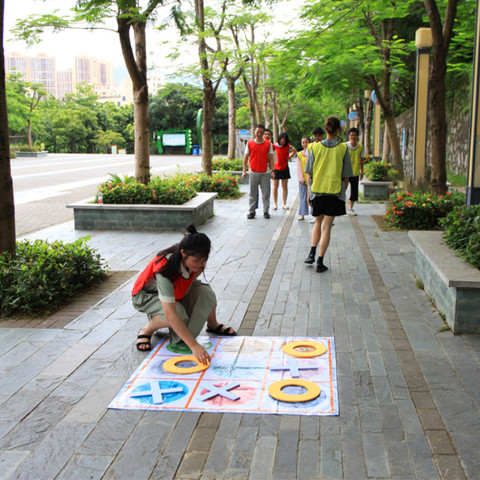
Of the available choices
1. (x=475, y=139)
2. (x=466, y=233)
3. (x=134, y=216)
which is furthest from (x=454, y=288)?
(x=134, y=216)

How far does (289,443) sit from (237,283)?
11.6 ft

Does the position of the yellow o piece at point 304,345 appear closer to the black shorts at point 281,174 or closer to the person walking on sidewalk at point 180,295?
the person walking on sidewalk at point 180,295

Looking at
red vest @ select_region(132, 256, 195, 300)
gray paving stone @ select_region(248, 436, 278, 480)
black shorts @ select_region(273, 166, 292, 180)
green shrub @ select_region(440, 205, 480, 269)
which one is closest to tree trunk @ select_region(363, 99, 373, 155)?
black shorts @ select_region(273, 166, 292, 180)

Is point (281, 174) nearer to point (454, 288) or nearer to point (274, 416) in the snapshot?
point (454, 288)

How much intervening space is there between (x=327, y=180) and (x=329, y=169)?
140 millimetres

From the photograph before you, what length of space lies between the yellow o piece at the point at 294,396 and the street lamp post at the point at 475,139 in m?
4.62

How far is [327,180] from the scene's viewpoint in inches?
277

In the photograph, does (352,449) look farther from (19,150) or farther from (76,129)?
(76,129)

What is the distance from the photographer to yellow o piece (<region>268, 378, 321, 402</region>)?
3.63 meters

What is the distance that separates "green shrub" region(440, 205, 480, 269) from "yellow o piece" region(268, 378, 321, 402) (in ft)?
6.91

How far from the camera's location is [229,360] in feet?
14.1

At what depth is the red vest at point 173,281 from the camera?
13.4 feet

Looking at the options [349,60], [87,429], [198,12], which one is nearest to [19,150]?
[198,12]

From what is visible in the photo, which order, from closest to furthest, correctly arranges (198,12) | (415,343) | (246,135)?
(415,343) → (198,12) → (246,135)
